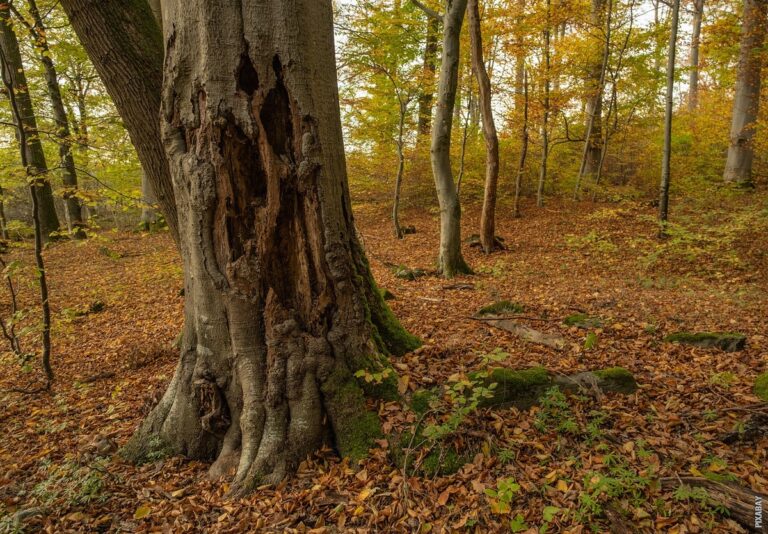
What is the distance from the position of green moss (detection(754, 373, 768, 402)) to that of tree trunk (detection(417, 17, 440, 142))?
11235 mm

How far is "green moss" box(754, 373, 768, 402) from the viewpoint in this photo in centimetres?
320

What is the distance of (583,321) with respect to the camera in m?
4.89

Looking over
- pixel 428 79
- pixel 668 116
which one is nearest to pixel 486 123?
pixel 428 79

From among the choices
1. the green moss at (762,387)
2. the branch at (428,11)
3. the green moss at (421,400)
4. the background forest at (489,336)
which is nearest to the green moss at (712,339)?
the background forest at (489,336)

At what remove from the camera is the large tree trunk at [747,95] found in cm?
1082

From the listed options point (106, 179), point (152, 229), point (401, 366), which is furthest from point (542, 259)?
point (106, 179)

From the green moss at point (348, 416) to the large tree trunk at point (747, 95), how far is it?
14.5m

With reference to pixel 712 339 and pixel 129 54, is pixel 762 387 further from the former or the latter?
pixel 129 54

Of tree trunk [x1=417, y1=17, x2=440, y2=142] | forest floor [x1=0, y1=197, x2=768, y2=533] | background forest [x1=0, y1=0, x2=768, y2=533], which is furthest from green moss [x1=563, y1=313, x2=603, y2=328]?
tree trunk [x1=417, y1=17, x2=440, y2=142]

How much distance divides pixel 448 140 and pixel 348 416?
269 inches

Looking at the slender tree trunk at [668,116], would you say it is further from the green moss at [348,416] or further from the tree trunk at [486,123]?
the green moss at [348,416]

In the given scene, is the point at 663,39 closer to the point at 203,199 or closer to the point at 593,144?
the point at 593,144

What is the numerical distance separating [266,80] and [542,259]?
8.94 meters

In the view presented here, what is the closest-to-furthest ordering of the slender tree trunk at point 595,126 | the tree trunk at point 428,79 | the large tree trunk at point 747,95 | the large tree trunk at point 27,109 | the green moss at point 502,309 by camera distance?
the green moss at point 502,309, the large tree trunk at point 27,109, the large tree trunk at point 747,95, the tree trunk at point 428,79, the slender tree trunk at point 595,126
